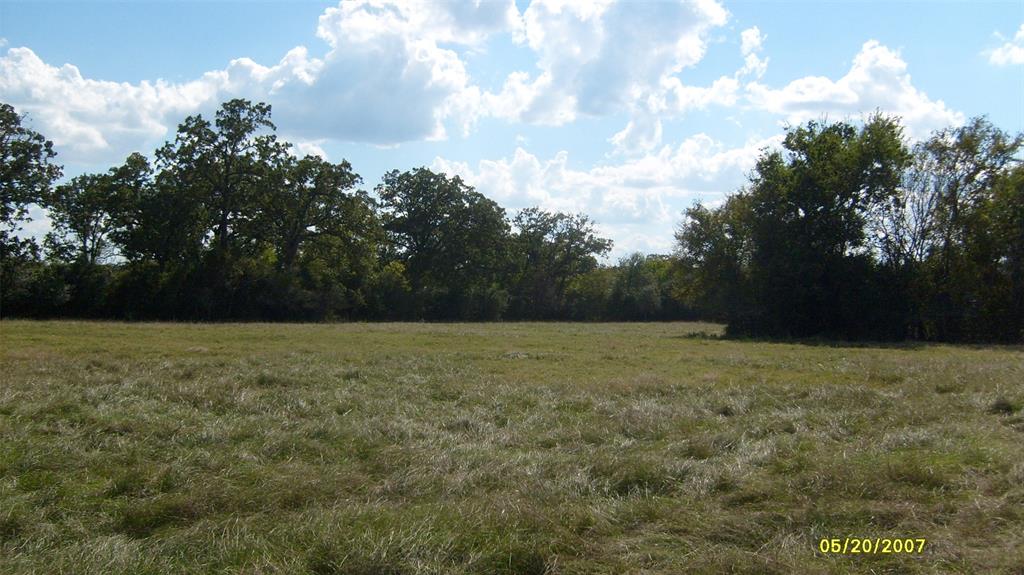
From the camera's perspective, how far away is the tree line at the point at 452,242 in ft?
124

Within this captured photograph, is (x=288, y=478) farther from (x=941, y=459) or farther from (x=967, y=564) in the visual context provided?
(x=941, y=459)

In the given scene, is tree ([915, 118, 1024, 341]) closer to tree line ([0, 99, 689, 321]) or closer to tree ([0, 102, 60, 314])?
tree line ([0, 99, 689, 321])

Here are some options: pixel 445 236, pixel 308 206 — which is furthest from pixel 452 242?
pixel 308 206

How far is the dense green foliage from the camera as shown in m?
37.4

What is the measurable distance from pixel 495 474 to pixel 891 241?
38.0 meters

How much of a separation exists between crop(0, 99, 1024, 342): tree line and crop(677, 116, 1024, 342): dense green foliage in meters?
0.09

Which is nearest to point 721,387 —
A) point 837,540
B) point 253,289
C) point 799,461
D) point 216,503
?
point 799,461

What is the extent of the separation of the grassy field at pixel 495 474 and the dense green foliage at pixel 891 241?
24291 millimetres

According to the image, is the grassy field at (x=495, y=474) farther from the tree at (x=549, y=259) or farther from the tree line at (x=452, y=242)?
the tree at (x=549, y=259)

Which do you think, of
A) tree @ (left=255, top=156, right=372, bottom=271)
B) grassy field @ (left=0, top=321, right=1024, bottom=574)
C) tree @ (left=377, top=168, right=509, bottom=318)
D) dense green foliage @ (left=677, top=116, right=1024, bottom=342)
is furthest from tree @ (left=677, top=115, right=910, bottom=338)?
tree @ (left=377, top=168, right=509, bottom=318)

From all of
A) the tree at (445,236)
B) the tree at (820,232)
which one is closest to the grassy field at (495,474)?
the tree at (820,232)

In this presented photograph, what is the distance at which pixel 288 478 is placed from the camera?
24.3 ft

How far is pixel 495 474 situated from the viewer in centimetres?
777

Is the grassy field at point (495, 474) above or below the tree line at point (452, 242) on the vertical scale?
below
